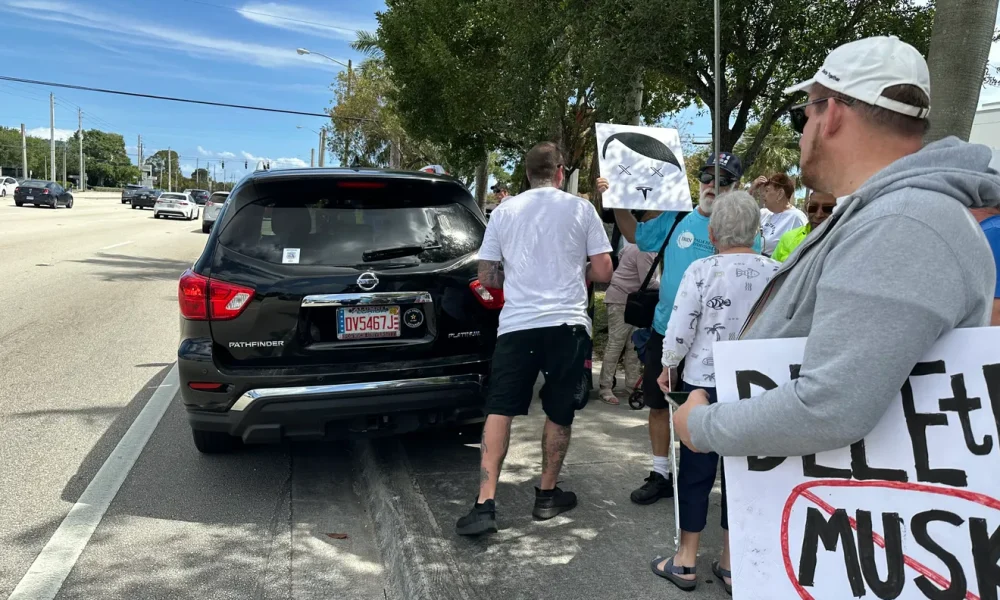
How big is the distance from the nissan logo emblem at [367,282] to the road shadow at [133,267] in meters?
10.0

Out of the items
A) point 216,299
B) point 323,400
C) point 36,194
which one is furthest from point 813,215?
point 36,194

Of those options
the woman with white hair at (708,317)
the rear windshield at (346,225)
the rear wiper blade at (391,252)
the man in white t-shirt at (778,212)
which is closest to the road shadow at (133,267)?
the rear windshield at (346,225)

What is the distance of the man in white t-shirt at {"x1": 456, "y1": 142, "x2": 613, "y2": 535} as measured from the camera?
140 inches

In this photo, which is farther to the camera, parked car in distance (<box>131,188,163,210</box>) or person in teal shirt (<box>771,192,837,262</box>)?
parked car in distance (<box>131,188,163,210</box>)

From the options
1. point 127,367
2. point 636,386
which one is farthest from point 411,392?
point 127,367

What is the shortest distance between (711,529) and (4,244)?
59.9 feet

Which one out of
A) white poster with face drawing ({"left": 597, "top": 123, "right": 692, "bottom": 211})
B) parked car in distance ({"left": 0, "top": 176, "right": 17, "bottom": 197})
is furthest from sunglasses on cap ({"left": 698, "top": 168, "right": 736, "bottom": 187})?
parked car in distance ({"left": 0, "top": 176, "right": 17, "bottom": 197})

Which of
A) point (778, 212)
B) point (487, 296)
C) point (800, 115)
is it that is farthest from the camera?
point (778, 212)

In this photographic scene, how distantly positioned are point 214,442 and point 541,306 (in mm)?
2447

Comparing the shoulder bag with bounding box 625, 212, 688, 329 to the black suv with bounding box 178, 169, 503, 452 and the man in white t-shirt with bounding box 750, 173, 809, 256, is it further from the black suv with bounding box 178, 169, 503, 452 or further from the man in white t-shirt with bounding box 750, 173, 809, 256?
the man in white t-shirt with bounding box 750, 173, 809, 256

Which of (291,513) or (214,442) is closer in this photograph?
(291,513)

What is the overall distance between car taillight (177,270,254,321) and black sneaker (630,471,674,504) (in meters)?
2.30

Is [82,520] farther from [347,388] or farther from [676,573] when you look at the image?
[676,573]

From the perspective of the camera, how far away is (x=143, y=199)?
50.0 m
